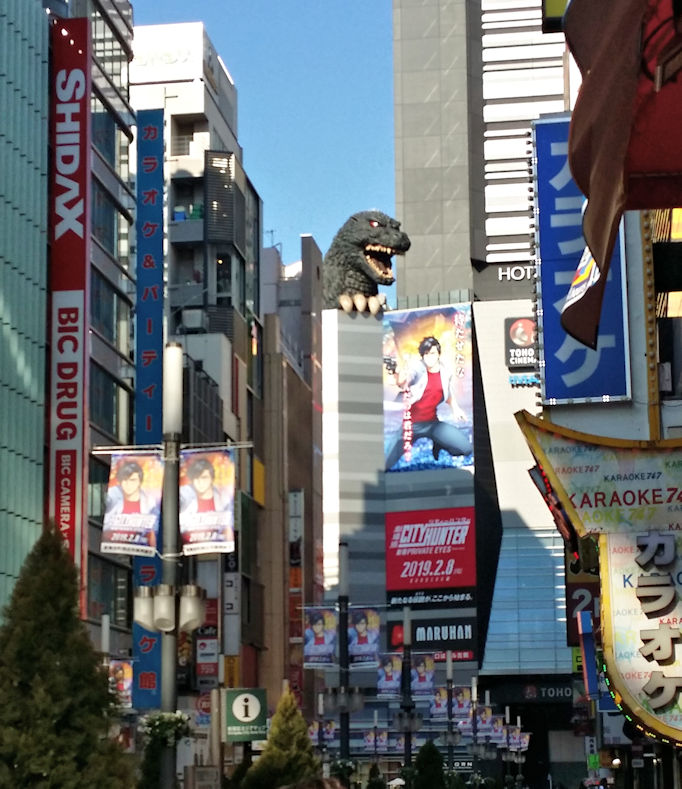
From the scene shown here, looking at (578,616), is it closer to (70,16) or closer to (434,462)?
(70,16)

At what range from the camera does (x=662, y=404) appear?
47312 millimetres

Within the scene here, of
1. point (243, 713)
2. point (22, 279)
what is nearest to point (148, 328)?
point (22, 279)

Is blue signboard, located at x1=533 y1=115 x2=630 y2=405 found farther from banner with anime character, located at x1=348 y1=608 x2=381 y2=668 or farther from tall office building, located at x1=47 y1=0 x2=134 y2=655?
tall office building, located at x1=47 y1=0 x2=134 y2=655

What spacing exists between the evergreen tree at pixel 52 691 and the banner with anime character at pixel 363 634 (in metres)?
29.3

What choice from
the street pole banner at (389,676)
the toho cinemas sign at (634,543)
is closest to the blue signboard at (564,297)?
the toho cinemas sign at (634,543)

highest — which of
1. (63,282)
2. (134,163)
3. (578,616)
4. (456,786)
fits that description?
(134,163)

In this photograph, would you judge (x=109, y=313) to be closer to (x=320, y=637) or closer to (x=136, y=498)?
(x=320, y=637)

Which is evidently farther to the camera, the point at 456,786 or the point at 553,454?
the point at 456,786

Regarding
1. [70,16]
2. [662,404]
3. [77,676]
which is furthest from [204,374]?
[77,676]

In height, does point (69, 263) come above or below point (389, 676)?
above

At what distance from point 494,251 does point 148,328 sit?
316 feet

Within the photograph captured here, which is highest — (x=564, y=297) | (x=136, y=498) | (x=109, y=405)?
(x=109, y=405)

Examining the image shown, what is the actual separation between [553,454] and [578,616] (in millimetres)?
20299

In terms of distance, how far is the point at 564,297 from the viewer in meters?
46.6
